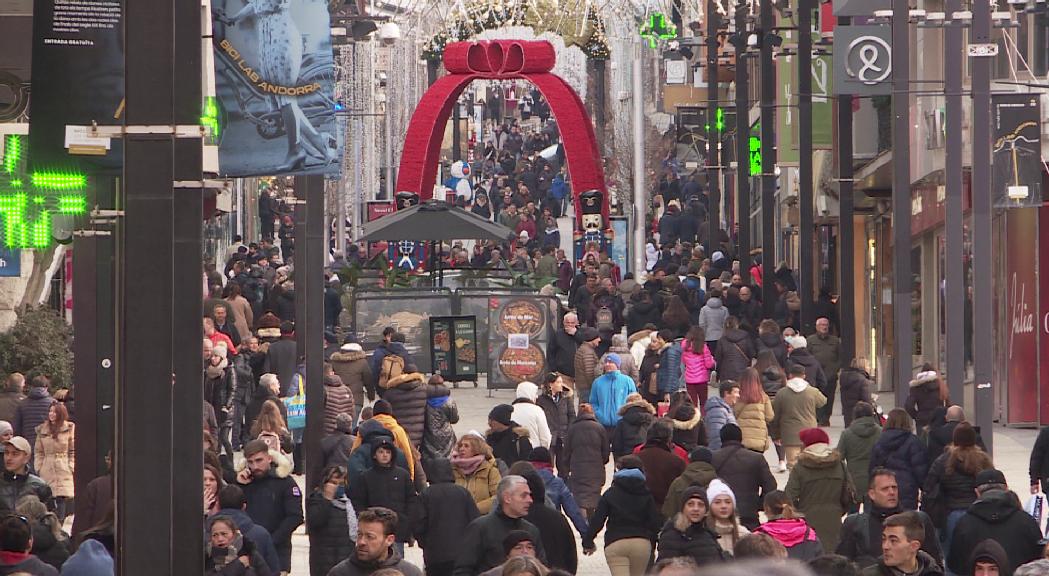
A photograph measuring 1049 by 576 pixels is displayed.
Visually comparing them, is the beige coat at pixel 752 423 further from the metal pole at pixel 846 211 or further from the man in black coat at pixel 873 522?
the metal pole at pixel 846 211

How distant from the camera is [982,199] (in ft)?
61.8

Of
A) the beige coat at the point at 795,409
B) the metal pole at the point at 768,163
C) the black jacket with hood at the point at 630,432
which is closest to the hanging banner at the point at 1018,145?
the beige coat at the point at 795,409

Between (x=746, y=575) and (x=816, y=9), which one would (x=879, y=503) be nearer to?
(x=746, y=575)

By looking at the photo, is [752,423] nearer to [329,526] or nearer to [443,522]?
[443,522]

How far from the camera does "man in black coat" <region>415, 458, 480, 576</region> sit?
13.4m

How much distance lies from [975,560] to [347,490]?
203 inches

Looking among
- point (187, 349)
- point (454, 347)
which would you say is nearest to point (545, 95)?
point (454, 347)

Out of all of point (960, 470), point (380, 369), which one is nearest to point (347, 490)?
point (960, 470)

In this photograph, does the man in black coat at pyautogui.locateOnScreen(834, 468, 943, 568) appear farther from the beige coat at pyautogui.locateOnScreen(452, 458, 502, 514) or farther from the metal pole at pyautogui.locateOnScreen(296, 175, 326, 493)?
the metal pole at pyautogui.locateOnScreen(296, 175, 326, 493)

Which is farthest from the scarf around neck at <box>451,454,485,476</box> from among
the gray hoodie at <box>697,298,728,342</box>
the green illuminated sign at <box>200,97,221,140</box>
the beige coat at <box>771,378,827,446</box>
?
the gray hoodie at <box>697,298,728,342</box>

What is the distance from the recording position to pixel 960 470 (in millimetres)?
14211

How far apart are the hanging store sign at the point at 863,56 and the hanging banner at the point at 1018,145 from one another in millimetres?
1786

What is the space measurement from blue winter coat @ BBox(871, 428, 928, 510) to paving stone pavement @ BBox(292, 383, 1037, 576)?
2451 mm

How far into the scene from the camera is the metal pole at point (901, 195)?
66.2 ft
